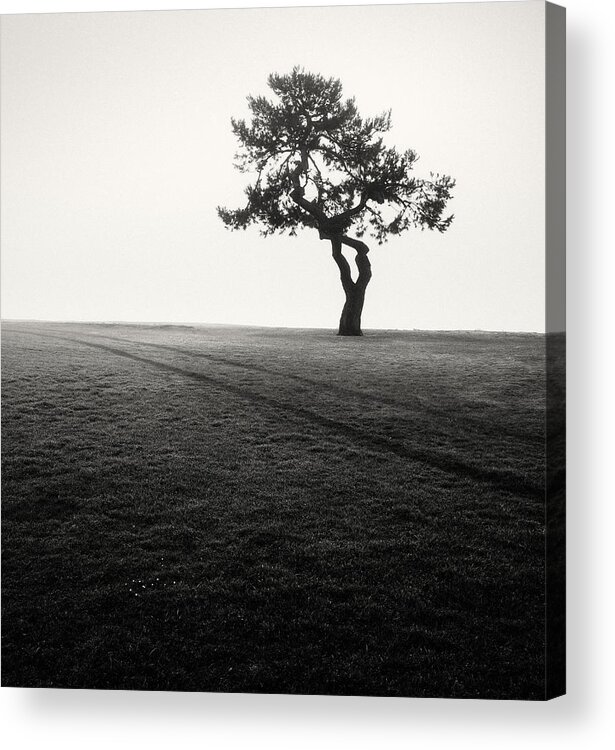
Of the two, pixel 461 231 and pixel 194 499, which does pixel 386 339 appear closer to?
pixel 461 231

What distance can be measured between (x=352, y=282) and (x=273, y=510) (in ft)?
5.39

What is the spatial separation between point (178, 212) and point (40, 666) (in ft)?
10.5

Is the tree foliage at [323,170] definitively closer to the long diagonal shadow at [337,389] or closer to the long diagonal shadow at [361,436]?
the long diagonal shadow at [337,389]

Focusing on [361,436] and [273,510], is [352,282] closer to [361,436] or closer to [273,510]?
[361,436]

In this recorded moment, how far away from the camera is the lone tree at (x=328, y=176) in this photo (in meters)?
4.86

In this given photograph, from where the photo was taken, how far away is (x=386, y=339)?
504cm

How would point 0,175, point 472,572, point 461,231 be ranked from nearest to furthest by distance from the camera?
point 472,572 → point 461,231 → point 0,175

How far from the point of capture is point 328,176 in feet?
16.5

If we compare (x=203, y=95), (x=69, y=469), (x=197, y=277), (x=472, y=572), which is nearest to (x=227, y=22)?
(x=203, y=95)

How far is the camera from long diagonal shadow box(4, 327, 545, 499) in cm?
467

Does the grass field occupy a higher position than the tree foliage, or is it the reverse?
the tree foliage

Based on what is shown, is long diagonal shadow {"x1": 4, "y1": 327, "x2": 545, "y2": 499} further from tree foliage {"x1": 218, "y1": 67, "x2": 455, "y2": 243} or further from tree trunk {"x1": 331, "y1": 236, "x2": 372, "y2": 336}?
tree foliage {"x1": 218, "y1": 67, "x2": 455, "y2": 243}

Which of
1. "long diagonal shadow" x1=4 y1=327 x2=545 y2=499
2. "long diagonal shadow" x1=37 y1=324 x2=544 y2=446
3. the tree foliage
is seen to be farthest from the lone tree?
"long diagonal shadow" x1=4 y1=327 x2=545 y2=499

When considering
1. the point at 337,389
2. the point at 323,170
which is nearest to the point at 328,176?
the point at 323,170
